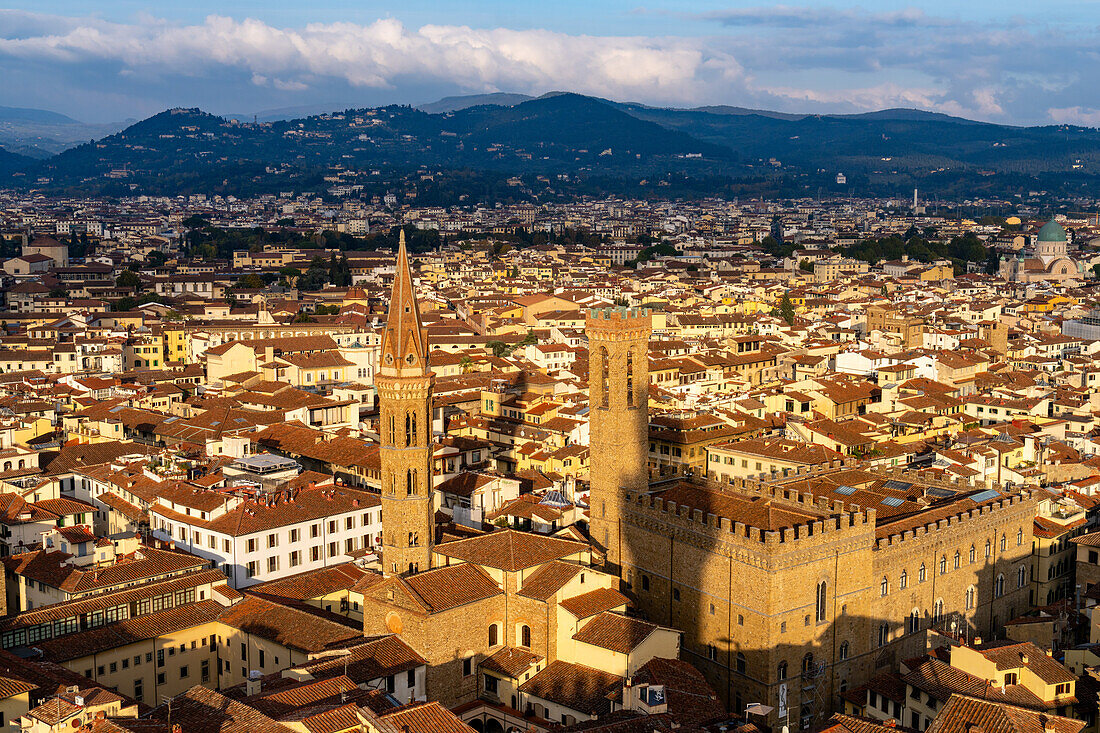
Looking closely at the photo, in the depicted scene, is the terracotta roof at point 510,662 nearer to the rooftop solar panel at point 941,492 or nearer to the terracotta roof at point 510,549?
the terracotta roof at point 510,549

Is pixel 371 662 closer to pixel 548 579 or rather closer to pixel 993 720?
pixel 548 579

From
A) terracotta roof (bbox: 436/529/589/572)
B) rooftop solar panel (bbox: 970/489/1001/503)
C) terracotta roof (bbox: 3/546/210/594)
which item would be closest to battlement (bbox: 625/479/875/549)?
terracotta roof (bbox: 436/529/589/572)

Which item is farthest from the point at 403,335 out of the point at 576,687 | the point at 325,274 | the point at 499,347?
the point at 325,274

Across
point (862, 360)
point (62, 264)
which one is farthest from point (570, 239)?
point (862, 360)

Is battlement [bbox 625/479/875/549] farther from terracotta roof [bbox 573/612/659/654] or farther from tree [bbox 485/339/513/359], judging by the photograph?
tree [bbox 485/339/513/359]

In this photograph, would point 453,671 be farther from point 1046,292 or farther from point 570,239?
point 570,239

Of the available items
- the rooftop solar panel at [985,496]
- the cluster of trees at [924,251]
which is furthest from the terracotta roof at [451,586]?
the cluster of trees at [924,251]
